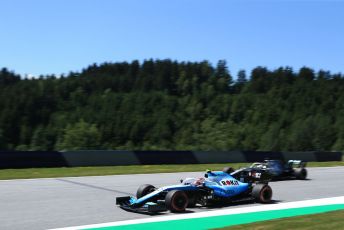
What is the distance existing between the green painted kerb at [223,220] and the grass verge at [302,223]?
0.56m

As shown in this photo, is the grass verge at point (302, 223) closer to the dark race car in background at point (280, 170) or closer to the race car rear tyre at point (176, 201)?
the race car rear tyre at point (176, 201)

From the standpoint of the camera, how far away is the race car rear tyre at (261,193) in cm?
1156

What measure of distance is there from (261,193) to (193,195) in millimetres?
2027

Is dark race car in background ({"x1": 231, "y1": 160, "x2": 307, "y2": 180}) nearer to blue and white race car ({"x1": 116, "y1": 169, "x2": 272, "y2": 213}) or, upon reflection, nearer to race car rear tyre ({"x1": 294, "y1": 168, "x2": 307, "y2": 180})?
race car rear tyre ({"x1": 294, "y1": 168, "x2": 307, "y2": 180})

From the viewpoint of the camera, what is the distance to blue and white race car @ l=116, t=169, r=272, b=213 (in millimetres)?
9859

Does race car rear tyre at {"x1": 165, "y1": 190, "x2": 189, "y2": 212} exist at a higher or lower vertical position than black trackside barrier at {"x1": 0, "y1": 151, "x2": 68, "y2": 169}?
lower

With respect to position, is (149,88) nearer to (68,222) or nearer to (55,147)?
(55,147)

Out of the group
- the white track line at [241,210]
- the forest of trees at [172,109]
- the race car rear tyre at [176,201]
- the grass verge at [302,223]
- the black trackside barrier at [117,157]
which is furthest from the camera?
the forest of trees at [172,109]

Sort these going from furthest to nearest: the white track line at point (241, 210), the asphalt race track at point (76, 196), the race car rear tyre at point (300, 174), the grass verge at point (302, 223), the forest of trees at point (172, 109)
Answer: the forest of trees at point (172, 109) → the race car rear tyre at point (300, 174) → the asphalt race track at point (76, 196) → the white track line at point (241, 210) → the grass verge at point (302, 223)

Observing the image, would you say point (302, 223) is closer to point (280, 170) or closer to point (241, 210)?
point (241, 210)

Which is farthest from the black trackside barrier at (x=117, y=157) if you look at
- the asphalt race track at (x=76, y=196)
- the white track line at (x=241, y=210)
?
the white track line at (x=241, y=210)

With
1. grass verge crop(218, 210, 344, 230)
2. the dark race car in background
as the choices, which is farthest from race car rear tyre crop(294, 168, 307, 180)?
grass verge crop(218, 210, 344, 230)

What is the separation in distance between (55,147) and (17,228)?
8946 centimetres

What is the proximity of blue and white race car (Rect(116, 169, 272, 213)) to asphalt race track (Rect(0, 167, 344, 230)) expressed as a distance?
28 cm
